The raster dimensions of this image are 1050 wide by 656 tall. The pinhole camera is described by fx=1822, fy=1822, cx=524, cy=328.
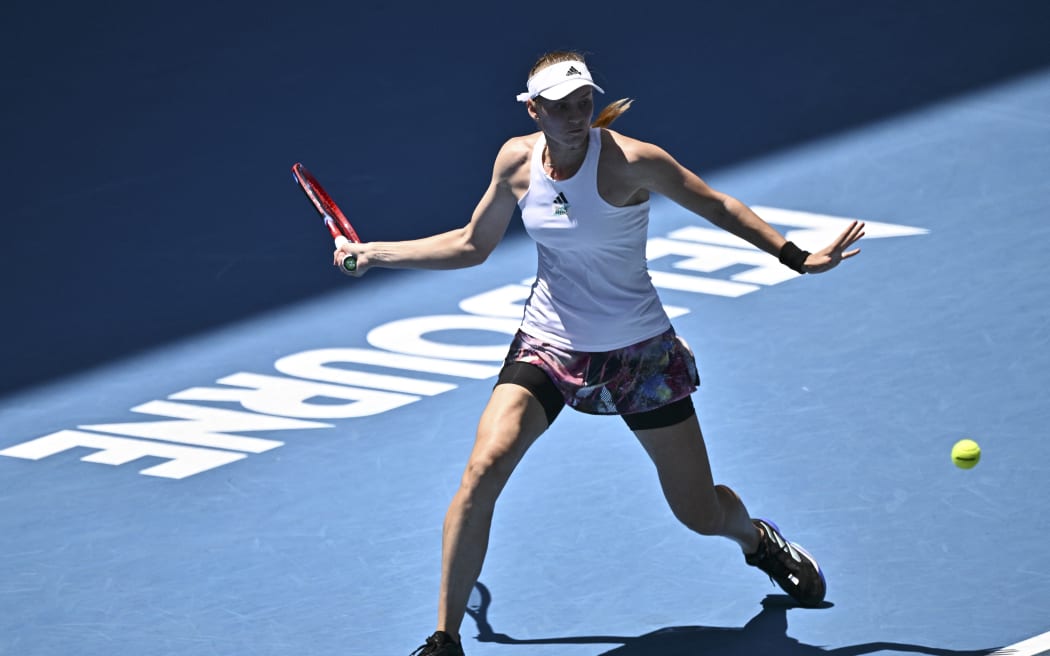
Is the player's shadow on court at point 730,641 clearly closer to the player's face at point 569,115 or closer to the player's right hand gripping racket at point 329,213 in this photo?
the player's right hand gripping racket at point 329,213

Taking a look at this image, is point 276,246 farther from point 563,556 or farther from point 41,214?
point 563,556

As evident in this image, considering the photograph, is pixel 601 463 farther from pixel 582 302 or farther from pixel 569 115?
pixel 569 115

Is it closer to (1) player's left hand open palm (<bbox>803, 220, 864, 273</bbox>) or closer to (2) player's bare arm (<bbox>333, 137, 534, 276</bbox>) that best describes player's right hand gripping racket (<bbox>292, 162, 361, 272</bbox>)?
(2) player's bare arm (<bbox>333, 137, 534, 276</bbox>)

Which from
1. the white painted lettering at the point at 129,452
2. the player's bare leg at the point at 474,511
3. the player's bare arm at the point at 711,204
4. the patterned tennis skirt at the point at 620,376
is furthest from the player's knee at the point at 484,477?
the white painted lettering at the point at 129,452

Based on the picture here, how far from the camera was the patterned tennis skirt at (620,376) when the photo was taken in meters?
5.84

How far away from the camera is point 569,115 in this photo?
5.61m

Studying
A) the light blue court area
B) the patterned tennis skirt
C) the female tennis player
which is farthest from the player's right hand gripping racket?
the light blue court area

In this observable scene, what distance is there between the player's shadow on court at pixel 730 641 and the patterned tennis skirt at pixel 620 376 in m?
0.82

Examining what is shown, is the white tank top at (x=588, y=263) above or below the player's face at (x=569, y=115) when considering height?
below

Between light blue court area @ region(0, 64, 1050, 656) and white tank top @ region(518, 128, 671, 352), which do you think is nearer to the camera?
white tank top @ region(518, 128, 671, 352)

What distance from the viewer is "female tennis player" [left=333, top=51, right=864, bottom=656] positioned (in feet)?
18.4

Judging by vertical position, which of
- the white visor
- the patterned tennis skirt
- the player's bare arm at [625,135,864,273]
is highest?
the white visor

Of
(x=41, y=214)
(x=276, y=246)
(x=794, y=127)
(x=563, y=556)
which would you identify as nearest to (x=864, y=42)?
(x=794, y=127)

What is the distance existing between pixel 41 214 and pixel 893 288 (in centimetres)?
499
